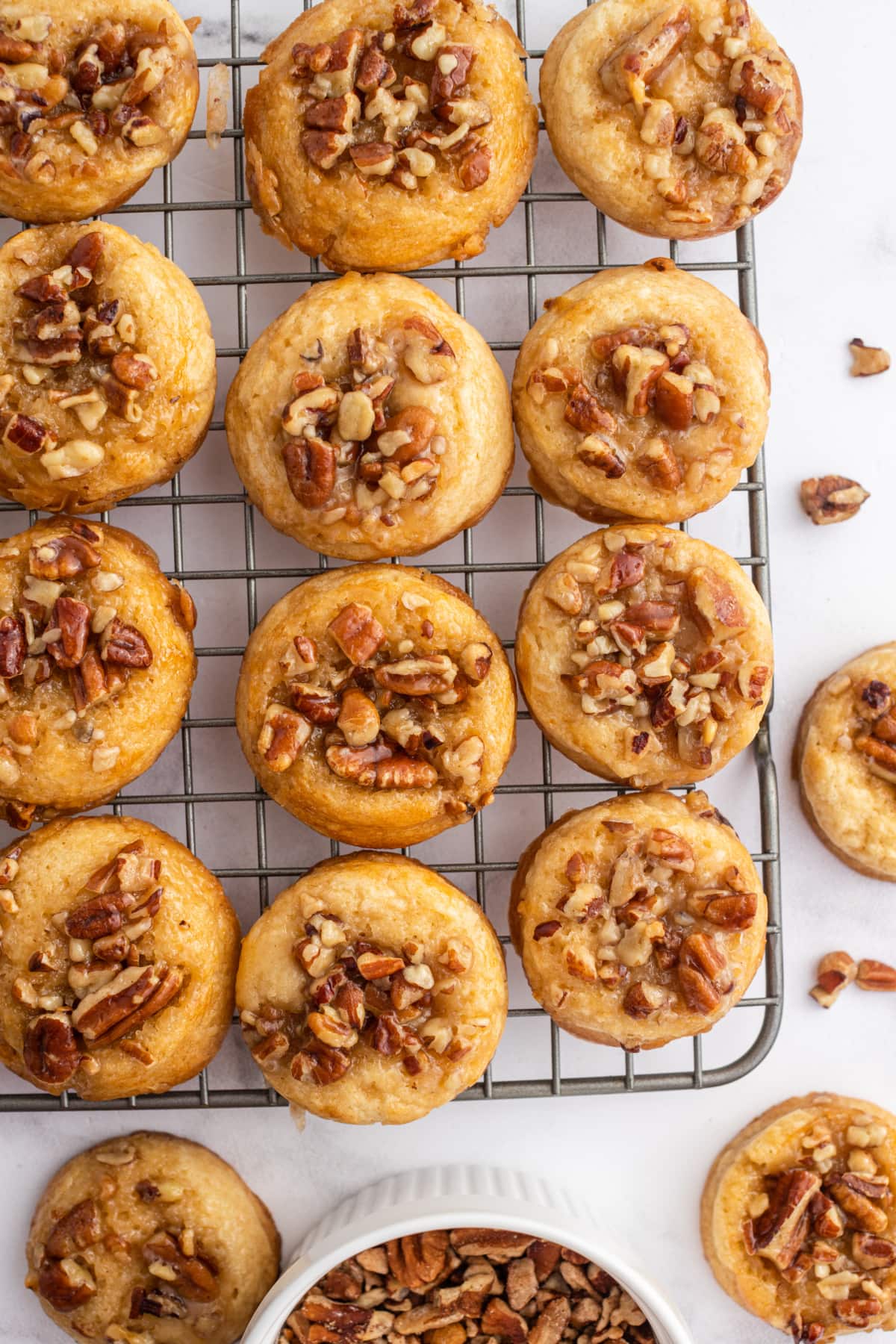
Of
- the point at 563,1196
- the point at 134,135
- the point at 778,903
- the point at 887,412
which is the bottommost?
the point at 563,1196

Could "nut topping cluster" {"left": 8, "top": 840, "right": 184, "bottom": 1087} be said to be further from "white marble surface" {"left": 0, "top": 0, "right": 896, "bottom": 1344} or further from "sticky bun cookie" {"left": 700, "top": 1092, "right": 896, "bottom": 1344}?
"sticky bun cookie" {"left": 700, "top": 1092, "right": 896, "bottom": 1344}

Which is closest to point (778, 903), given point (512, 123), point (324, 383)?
point (324, 383)

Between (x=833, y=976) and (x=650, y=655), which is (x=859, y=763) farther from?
(x=650, y=655)

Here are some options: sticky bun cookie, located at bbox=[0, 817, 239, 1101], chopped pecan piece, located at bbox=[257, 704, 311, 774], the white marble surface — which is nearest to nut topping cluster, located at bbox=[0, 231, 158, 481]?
the white marble surface

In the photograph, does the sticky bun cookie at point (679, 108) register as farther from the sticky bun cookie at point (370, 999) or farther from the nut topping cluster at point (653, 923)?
the sticky bun cookie at point (370, 999)

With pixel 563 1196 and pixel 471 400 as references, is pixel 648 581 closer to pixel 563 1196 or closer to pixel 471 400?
pixel 471 400

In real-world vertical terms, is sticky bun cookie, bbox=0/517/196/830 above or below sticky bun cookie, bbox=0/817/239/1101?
above

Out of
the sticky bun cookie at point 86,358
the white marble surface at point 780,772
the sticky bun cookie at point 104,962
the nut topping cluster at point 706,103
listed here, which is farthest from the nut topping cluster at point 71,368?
the nut topping cluster at point 706,103
